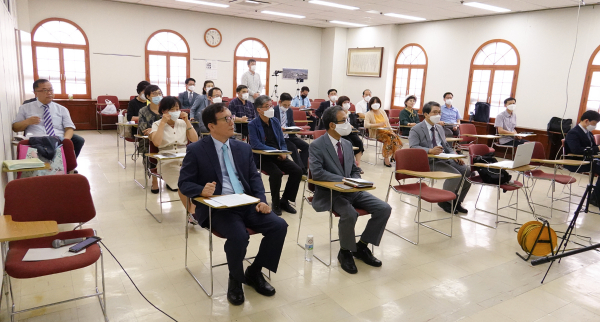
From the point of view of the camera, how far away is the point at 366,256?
361cm

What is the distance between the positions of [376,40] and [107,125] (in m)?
8.25

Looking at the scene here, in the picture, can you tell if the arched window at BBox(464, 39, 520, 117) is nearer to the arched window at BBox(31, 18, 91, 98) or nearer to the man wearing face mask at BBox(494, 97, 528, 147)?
the man wearing face mask at BBox(494, 97, 528, 147)

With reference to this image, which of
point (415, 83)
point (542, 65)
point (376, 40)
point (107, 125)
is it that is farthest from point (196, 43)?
point (542, 65)

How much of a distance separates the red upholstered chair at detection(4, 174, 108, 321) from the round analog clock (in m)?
10.0

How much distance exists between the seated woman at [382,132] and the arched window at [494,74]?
366cm

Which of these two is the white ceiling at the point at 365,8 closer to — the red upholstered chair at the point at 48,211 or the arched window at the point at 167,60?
the arched window at the point at 167,60

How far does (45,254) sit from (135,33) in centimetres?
996

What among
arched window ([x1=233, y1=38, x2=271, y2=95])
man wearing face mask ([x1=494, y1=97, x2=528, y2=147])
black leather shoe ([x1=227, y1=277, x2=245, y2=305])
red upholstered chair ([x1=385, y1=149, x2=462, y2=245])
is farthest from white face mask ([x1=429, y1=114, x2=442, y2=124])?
arched window ([x1=233, y1=38, x2=271, y2=95])

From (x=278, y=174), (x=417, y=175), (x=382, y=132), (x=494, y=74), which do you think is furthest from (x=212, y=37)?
(x=417, y=175)

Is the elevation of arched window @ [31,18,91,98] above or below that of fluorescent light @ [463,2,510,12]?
below

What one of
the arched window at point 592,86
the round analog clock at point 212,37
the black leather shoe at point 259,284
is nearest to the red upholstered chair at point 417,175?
the black leather shoe at point 259,284

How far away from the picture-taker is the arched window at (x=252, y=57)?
41.2ft

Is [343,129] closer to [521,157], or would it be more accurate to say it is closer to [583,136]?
[521,157]

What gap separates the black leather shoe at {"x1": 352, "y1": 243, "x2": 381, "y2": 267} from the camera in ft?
11.7
